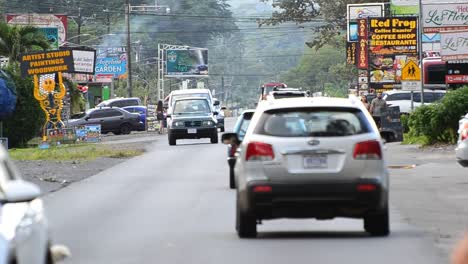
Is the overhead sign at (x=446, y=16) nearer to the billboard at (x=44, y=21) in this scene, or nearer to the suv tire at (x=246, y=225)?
the suv tire at (x=246, y=225)

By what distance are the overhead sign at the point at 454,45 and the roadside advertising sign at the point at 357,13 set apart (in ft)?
125

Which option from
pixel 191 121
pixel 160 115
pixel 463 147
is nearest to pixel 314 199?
pixel 463 147

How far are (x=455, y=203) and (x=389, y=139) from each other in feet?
A: 11.1

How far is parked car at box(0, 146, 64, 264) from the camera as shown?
782 centimetres

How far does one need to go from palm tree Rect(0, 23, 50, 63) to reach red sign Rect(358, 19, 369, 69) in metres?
21.4

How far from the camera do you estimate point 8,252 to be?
24.9 ft

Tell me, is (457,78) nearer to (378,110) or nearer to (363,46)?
(378,110)

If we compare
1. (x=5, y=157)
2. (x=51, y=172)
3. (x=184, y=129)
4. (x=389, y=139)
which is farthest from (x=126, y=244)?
(x=184, y=129)

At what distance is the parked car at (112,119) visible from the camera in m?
71.0

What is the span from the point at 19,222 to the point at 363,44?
68.3 metres

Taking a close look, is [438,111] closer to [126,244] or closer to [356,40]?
[126,244]

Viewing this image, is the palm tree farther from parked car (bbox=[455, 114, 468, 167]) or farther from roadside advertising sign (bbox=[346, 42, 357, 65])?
parked car (bbox=[455, 114, 468, 167])

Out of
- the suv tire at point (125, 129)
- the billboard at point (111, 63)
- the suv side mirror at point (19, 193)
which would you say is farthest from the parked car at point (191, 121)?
the billboard at point (111, 63)


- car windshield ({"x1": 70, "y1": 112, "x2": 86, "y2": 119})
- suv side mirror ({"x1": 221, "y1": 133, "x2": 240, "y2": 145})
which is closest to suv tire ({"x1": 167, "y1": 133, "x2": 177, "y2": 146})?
car windshield ({"x1": 70, "y1": 112, "x2": 86, "y2": 119})
